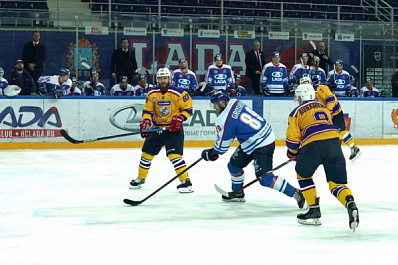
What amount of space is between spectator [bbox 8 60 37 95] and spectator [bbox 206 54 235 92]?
315cm

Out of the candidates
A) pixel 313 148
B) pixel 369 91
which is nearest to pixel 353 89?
pixel 369 91

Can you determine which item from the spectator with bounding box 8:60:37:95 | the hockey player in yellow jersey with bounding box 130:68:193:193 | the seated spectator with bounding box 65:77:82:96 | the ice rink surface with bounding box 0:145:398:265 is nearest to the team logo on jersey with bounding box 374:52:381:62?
the ice rink surface with bounding box 0:145:398:265

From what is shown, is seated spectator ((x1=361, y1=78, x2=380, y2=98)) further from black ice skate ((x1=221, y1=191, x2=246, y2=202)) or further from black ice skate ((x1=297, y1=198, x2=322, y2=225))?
black ice skate ((x1=297, y1=198, x2=322, y2=225))

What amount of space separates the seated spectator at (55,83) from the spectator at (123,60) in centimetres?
93

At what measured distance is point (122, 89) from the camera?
13.7 m

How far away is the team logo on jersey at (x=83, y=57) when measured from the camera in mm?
13164

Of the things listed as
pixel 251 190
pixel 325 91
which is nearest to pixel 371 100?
pixel 325 91

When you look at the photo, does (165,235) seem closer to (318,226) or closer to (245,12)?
(318,226)

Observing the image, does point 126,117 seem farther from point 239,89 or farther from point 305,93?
point 305,93

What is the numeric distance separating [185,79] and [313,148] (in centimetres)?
832

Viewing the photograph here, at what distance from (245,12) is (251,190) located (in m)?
11.1

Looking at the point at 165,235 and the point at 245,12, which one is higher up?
the point at 245,12

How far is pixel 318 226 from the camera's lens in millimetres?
5477

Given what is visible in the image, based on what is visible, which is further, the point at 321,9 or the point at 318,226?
the point at 321,9
